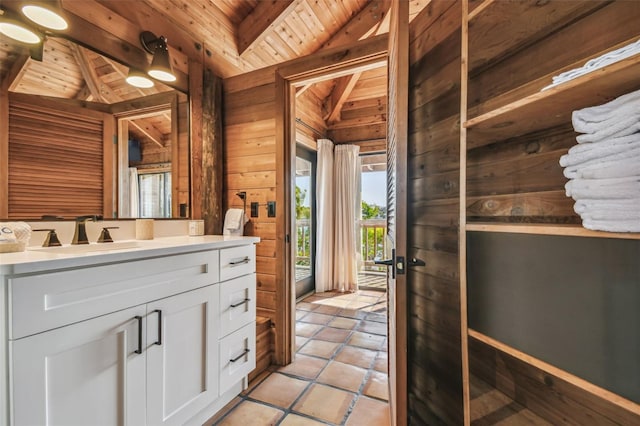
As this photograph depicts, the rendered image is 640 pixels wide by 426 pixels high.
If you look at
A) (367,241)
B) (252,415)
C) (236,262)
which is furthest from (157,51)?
(367,241)

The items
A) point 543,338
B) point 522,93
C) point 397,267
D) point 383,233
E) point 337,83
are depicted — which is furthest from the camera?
point 383,233

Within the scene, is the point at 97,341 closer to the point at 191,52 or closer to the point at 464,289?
the point at 464,289

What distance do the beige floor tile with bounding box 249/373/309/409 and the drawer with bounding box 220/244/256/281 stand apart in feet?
2.55

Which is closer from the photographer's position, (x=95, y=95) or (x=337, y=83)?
(x=95, y=95)

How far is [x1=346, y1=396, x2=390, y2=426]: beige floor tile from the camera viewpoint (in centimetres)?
151

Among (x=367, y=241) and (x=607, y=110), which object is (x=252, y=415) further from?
(x=367, y=241)

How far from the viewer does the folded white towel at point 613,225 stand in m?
0.57

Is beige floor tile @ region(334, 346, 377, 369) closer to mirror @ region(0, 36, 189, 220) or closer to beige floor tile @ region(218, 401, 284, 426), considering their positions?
beige floor tile @ region(218, 401, 284, 426)

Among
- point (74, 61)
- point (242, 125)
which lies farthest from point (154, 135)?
point (242, 125)

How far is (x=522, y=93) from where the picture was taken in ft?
3.14

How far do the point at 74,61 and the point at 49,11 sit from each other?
0.72 ft

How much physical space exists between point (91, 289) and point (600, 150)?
151 centimetres

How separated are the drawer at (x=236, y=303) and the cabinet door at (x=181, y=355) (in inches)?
2.3

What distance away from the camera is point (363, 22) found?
280 cm
